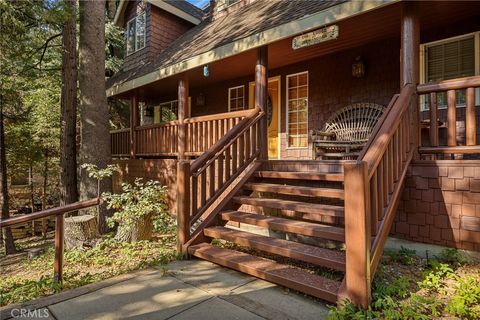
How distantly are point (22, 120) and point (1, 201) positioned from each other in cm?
302

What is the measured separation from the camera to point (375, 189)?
260 centimetres

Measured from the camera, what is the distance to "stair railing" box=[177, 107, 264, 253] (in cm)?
381

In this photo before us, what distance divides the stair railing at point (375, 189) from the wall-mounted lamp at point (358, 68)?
248cm

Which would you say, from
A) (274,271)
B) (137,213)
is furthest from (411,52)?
(137,213)

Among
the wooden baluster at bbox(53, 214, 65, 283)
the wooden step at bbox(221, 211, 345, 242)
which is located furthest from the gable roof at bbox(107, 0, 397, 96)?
the wooden baluster at bbox(53, 214, 65, 283)

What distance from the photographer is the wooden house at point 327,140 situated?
289 centimetres

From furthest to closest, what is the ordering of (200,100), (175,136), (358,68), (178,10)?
(178,10)
(200,100)
(175,136)
(358,68)

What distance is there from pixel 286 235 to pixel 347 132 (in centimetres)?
255

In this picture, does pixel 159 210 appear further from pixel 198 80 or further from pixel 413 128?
pixel 198 80

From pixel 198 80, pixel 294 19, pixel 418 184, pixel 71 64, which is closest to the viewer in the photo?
pixel 418 184

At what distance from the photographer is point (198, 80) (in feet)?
27.8

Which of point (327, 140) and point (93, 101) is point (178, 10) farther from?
point (327, 140)

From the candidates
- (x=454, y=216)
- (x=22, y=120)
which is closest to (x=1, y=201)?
(x=22, y=120)

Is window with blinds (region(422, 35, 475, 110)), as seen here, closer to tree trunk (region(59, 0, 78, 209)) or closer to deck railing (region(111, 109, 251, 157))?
deck railing (region(111, 109, 251, 157))
